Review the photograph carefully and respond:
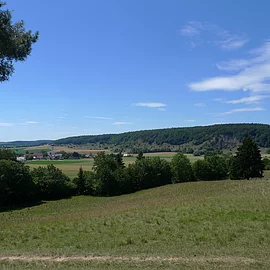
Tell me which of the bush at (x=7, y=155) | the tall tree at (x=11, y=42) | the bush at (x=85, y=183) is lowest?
the bush at (x=85, y=183)

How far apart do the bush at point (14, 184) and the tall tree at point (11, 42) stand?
56.3 metres

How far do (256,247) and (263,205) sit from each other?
10.8 metres

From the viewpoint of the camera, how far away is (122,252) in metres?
11.7

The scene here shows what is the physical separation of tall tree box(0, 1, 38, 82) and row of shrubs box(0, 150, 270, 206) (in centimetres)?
5643

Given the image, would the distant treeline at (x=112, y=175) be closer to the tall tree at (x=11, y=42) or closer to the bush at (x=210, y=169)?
the bush at (x=210, y=169)

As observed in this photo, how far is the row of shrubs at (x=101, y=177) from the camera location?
213 ft

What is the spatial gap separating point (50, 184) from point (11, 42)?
6316cm

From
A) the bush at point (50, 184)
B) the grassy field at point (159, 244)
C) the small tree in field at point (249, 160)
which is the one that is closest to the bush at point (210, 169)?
the small tree in field at point (249, 160)

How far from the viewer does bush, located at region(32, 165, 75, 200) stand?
232 feet

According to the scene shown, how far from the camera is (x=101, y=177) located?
242 feet

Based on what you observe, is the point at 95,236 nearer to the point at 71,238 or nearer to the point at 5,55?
the point at 71,238

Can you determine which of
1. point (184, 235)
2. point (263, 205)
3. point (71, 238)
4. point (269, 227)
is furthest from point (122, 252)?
point (263, 205)

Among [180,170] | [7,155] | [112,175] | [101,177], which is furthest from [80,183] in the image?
[180,170]

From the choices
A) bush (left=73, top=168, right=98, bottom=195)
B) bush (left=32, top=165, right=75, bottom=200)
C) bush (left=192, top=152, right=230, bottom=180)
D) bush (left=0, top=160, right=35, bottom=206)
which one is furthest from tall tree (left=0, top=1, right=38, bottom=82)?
bush (left=192, top=152, right=230, bottom=180)
